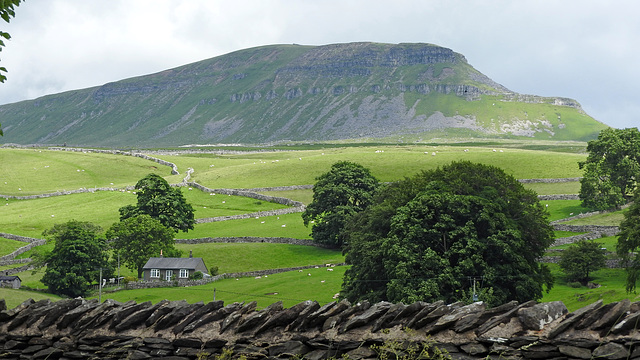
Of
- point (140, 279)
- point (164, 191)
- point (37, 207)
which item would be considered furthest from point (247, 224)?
point (37, 207)

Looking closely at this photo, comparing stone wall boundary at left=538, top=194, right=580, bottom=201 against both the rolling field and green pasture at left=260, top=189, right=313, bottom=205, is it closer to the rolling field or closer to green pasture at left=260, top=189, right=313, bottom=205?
the rolling field

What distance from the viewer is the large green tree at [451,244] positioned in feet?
138

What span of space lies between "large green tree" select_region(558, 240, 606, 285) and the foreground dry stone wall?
171 feet

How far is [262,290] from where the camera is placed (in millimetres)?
59500

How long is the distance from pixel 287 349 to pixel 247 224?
299 ft

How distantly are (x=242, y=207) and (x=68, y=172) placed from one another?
7979 cm

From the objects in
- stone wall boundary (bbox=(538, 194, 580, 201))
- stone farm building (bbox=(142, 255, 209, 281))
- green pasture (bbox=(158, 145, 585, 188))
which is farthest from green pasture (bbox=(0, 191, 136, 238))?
stone wall boundary (bbox=(538, 194, 580, 201))

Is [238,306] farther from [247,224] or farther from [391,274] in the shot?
[247,224]

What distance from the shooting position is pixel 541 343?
28.2 ft

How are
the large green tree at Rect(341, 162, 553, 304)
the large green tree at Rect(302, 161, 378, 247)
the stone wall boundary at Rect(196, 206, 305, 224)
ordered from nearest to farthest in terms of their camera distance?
the large green tree at Rect(341, 162, 553, 304)
the large green tree at Rect(302, 161, 378, 247)
the stone wall boundary at Rect(196, 206, 305, 224)

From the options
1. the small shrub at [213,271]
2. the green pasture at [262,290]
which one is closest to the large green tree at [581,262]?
the green pasture at [262,290]

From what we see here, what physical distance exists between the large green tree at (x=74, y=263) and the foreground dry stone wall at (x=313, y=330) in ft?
197

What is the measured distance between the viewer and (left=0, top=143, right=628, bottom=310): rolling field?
5969 cm

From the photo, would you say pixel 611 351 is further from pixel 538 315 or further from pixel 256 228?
pixel 256 228
